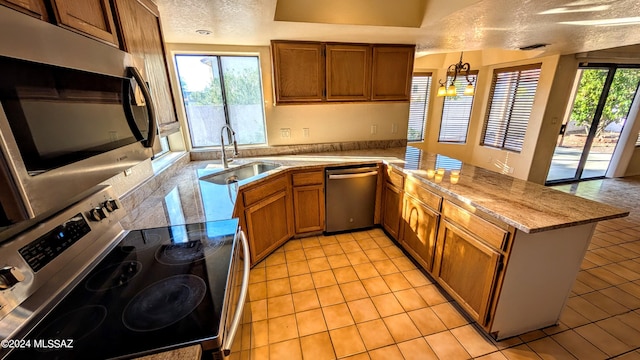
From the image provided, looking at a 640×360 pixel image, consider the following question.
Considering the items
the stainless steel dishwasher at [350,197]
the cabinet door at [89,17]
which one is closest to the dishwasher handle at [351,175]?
the stainless steel dishwasher at [350,197]

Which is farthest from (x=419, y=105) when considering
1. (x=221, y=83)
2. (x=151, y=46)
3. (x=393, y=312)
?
(x=151, y=46)

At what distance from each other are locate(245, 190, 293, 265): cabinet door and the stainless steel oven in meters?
1.03

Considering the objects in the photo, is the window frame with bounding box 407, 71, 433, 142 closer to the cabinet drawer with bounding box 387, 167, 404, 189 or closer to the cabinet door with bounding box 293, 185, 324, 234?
the cabinet drawer with bounding box 387, 167, 404, 189

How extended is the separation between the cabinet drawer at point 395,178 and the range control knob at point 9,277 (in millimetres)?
2395

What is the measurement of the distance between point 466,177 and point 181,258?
81.3 inches

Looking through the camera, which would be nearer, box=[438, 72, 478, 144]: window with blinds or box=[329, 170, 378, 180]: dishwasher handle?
box=[329, 170, 378, 180]: dishwasher handle

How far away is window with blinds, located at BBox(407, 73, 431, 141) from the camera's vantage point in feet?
15.4

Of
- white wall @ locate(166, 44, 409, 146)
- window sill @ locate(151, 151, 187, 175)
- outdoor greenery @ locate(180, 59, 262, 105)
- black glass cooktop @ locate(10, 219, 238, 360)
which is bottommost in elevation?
black glass cooktop @ locate(10, 219, 238, 360)

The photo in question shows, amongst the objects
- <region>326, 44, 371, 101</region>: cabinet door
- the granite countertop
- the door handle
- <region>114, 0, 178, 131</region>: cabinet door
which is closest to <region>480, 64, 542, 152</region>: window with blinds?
the granite countertop

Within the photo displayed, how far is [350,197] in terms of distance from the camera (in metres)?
2.76

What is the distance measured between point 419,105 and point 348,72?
8.82 feet

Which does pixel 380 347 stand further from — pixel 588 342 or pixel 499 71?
pixel 499 71

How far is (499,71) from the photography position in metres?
4.44

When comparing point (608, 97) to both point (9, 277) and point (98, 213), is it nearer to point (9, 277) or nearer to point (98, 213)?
point (98, 213)
